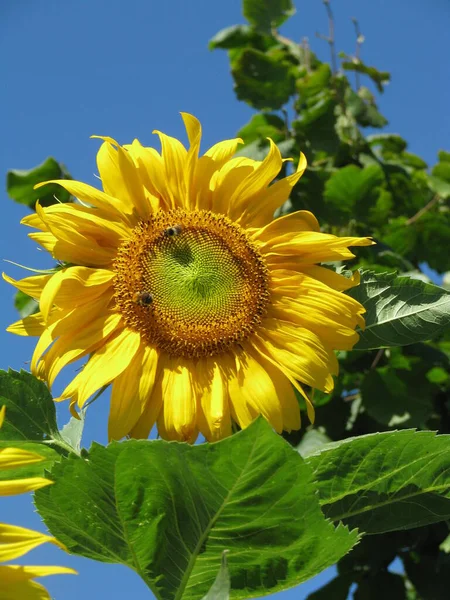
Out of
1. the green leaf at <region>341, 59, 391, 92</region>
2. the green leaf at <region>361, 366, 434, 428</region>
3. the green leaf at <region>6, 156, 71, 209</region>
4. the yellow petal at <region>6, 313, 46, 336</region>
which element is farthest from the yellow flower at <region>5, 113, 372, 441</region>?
the green leaf at <region>341, 59, 391, 92</region>

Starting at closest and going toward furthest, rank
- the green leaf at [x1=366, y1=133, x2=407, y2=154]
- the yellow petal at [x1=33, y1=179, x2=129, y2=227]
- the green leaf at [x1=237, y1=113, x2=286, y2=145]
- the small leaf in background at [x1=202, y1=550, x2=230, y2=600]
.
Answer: the small leaf in background at [x1=202, y1=550, x2=230, y2=600] → the yellow petal at [x1=33, y1=179, x2=129, y2=227] → the green leaf at [x1=237, y1=113, x2=286, y2=145] → the green leaf at [x1=366, y1=133, x2=407, y2=154]

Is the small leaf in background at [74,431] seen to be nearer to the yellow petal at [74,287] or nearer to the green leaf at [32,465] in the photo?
the green leaf at [32,465]

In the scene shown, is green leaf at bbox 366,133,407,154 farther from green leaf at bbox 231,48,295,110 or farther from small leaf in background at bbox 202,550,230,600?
small leaf in background at bbox 202,550,230,600

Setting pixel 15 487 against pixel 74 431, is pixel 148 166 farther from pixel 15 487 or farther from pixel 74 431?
pixel 15 487

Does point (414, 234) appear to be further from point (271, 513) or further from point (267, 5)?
point (271, 513)

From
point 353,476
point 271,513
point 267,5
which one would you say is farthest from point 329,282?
point 267,5

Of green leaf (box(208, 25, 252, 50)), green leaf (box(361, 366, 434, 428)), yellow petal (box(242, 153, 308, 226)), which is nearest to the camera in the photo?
yellow petal (box(242, 153, 308, 226))
